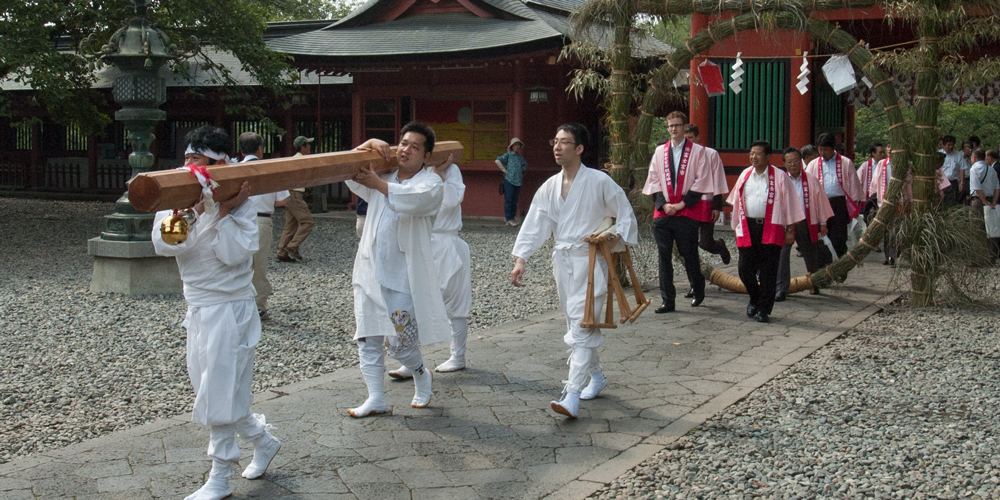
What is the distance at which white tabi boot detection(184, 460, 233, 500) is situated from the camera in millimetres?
3611

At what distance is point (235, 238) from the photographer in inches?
145

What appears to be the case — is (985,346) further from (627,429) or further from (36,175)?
(36,175)

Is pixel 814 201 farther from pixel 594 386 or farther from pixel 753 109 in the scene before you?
pixel 753 109

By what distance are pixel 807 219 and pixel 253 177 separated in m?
6.31

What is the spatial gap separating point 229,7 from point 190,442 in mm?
11716

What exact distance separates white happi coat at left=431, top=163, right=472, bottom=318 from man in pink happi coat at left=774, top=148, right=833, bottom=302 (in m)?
3.67

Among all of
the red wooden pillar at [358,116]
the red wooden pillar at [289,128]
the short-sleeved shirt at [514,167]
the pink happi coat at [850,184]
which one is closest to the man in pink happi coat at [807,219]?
the pink happi coat at [850,184]

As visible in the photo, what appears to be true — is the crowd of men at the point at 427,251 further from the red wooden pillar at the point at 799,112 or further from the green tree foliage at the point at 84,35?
the green tree foliage at the point at 84,35

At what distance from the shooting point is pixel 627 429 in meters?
4.66

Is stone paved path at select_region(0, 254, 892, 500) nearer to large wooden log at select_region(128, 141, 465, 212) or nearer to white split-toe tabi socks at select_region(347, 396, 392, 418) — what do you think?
white split-toe tabi socks at select_region(347, 396, 392, 418)

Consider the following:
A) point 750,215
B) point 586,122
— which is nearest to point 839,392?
point 750,215

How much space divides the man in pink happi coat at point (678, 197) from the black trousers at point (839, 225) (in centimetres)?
265

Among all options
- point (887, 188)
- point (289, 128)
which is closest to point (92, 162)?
point (289, 128)

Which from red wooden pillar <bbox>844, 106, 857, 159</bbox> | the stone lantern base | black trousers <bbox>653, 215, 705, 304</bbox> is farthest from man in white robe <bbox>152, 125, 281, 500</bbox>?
red wooden pillar <bbox>844, 106, 857, 159</bbox>
